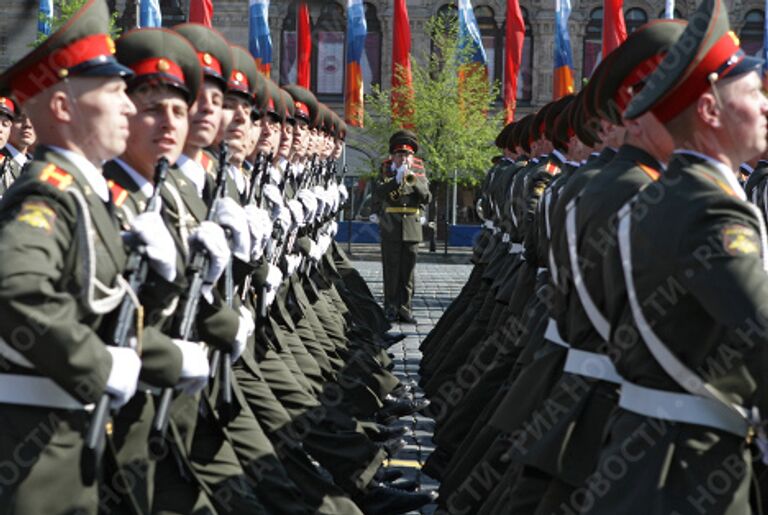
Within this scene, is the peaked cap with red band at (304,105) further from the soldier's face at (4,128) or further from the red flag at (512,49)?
the red flag at (512,49)

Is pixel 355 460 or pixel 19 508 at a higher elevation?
pixel 19 508

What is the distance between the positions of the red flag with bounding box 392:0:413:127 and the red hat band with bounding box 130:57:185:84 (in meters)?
24.8

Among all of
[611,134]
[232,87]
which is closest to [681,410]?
[611,134]

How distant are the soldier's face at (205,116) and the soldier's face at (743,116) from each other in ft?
7.16

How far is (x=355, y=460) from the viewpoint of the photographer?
6555 mm

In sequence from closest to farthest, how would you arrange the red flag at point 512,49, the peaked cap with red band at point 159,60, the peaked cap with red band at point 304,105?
the peaked cap with red band at point 159,60, the peaked cap with red band at point 304,105, the red flag at point 512,49

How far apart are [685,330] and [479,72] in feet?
92.5

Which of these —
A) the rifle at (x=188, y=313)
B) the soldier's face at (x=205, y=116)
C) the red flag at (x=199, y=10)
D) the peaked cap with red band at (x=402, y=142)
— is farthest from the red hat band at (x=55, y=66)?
the red flag at (x=199, y=10)

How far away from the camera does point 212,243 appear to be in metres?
4.11

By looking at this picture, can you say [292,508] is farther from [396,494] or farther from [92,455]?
[92,455]

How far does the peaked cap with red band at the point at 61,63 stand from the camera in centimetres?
354

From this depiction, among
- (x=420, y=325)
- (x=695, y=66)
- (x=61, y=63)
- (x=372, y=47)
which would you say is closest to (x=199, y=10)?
(x=420, y=325)

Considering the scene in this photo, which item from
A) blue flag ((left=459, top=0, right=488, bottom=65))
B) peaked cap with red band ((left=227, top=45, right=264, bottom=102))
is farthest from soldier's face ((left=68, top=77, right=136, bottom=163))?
blue flag ((left=459, top=0, right=488, bottom=65))

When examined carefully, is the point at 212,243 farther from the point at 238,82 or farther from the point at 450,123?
the point at 450,123
